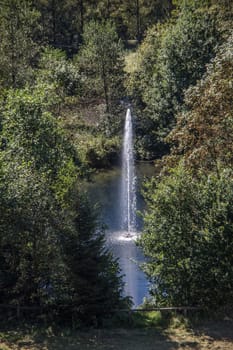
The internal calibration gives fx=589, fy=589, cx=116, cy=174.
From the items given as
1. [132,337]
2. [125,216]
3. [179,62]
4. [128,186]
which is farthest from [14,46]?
[132,337]

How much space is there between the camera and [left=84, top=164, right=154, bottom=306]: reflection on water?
29372mm

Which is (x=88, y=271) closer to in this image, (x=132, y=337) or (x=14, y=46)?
(x=132, y=337)

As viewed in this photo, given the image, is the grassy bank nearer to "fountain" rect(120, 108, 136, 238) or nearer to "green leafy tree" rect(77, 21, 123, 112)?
"fountain" rect(120, 108, 136, 238)

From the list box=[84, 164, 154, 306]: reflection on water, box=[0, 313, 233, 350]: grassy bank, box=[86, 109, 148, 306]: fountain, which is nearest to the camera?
box=[0, 313, 233, 350]: grassy bank

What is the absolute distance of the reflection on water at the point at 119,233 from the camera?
2937 centimetres

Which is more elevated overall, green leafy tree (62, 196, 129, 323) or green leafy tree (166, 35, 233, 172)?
green leafy tree (166, 35, 233, 172)

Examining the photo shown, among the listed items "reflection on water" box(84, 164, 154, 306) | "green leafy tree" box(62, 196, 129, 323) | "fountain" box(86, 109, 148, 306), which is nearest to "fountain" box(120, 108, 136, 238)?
"fountain" box(86, 109, 148, 306)

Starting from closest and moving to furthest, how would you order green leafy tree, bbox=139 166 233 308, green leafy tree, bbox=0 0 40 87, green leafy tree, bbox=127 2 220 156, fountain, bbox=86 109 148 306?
green leafy tree, bbox=139 166 233 308
fountain, bbox=86 109 148 306
green leafy tree, bbox=0 0 40 87
green leafy tree, bbox=127 2 220 156

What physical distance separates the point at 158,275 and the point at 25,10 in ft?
134

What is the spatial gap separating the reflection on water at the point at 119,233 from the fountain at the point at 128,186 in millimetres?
365

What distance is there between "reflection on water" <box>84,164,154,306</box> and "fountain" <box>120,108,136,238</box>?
Result: 0.36 metres

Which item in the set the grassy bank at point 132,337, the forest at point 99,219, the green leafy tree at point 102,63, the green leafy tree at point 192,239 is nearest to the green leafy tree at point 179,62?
the green leafy tree at point 102,63

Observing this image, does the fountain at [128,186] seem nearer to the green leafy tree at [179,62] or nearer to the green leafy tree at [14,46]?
the green leafy tree at [179,62]

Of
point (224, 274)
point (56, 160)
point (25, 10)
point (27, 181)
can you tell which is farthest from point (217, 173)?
point (25, 10)
